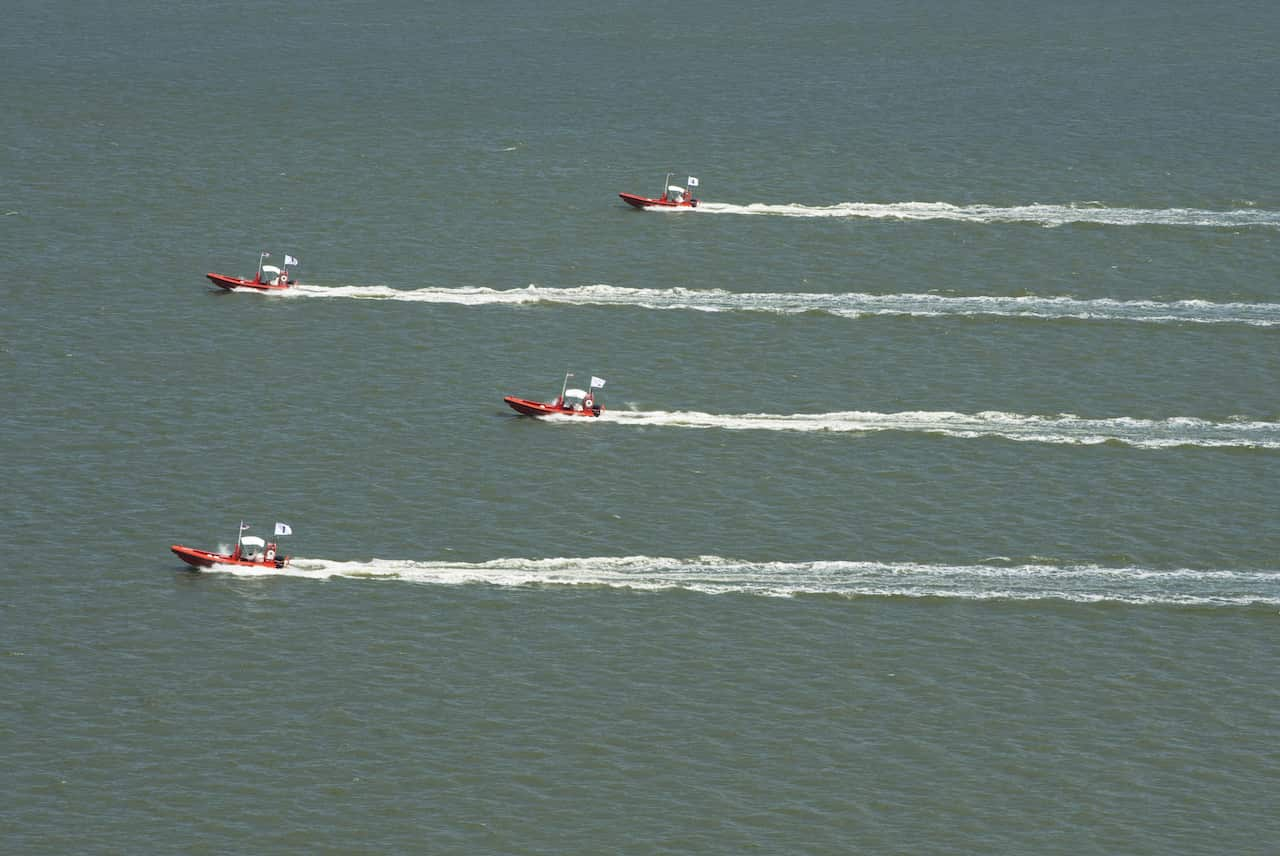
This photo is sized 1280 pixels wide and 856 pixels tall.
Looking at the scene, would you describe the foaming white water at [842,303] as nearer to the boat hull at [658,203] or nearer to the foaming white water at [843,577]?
the boat hull at [658,203]

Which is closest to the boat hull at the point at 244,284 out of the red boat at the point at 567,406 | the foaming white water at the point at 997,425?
the red boat at the point at 567,406

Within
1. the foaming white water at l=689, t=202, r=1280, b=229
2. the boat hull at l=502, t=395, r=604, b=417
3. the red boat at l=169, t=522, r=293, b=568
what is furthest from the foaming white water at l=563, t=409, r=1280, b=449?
the foaming white water at l=689, t=202, r=1280, b=229

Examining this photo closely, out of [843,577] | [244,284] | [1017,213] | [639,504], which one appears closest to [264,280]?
[244,284]

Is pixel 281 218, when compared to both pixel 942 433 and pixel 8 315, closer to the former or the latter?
pixel 8 315

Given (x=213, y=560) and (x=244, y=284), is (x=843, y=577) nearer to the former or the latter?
(x=213, y=560)

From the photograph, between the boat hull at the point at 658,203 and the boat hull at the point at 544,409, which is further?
the boat hull at the point at 658,203

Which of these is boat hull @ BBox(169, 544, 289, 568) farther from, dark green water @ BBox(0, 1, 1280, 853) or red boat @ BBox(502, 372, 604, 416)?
red boat @ BBox(502, 372, 604, 416)
